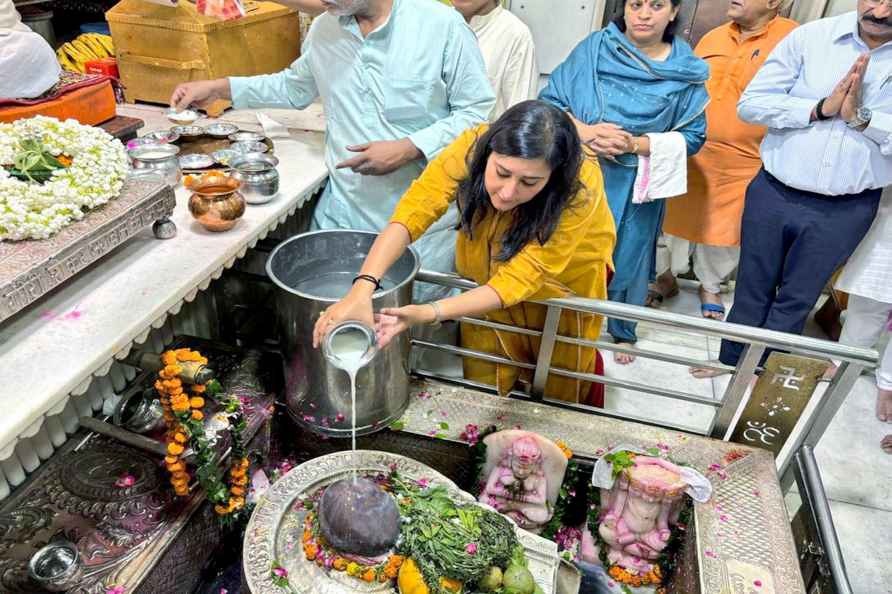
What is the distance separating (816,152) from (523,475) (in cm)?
174

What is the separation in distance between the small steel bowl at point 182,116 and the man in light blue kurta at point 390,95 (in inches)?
22.5

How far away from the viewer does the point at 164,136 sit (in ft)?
7.89

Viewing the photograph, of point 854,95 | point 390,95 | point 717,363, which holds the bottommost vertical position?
point 717,363

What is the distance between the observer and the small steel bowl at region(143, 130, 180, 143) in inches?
92.5

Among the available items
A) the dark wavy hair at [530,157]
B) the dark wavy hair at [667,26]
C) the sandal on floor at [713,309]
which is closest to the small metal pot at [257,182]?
the dark wavy hair at [530,157]

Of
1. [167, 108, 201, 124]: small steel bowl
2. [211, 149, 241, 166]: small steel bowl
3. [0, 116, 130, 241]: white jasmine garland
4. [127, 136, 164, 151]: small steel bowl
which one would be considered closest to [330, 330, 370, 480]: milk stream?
[0, 116, 130, 241]: white jasmine garland

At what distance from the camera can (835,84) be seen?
92.4 inches

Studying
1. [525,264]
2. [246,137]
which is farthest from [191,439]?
[246,137]

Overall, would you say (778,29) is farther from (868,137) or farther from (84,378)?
(84,378)

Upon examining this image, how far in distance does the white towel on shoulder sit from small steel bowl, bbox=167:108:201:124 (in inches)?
77.0

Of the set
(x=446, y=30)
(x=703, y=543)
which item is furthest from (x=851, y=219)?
(x=446, y=30)

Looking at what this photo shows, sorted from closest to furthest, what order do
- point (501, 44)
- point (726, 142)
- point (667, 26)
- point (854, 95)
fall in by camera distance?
point (854, 95) → point (667, 26) → point (501, 44) → point (726, 142)

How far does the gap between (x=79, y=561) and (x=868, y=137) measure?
2.92 m

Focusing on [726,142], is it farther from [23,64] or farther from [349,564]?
[23,64]
